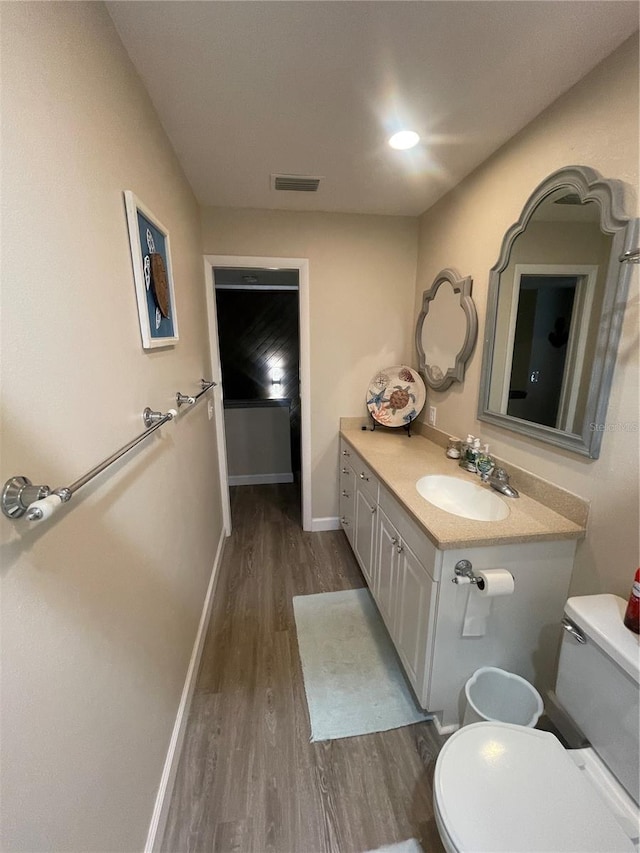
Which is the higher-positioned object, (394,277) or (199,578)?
(394,277)

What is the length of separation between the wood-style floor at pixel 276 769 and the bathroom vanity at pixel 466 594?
0.28m

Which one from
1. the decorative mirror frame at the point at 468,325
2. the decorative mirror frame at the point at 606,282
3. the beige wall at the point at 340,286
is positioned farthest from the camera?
the beige wall at the point at 340,286

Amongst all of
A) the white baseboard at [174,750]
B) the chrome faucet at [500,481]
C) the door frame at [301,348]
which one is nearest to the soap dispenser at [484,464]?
the chrome faucet at [500,481]

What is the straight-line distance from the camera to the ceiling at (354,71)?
948 mm

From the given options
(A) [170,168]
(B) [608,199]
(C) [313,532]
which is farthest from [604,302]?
(C) [313,532]

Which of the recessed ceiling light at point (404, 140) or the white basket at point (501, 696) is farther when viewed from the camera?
the recessed ceiling light at point (404, 140)

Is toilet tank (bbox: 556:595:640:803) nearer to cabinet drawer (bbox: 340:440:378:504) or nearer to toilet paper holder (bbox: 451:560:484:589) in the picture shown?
toilet paper holder (bbox: 451:560:484:589)

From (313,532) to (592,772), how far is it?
6.86ft

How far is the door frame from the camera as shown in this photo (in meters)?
2.30

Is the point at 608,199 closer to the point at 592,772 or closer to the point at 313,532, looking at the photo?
the point at 592,772

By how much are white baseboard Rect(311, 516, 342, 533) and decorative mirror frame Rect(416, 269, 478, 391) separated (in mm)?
1363

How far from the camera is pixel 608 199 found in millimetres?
1065

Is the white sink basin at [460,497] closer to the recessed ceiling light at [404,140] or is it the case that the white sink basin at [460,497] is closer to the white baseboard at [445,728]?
the white baseboard at [445,728]

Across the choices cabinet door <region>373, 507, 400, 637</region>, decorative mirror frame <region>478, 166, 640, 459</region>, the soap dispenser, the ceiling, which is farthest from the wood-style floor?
the ceiling
